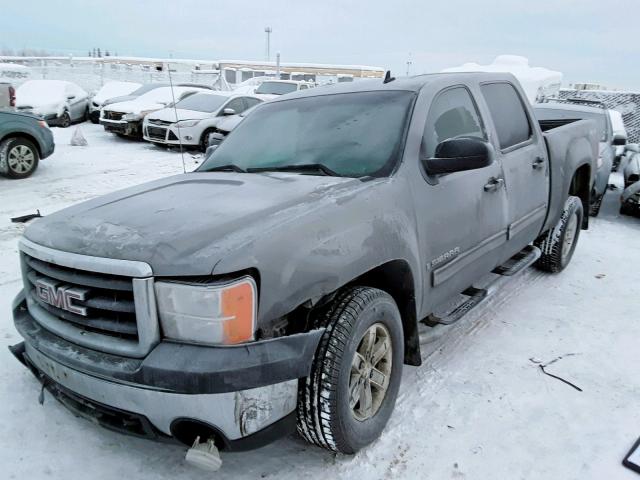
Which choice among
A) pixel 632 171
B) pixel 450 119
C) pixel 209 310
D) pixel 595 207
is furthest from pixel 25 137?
pixel 632 171

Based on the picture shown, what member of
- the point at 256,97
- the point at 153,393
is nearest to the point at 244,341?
the point at 153,393

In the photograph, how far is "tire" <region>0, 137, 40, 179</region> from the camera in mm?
8523

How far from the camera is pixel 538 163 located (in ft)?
13.8

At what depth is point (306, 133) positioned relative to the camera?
332 centimetres

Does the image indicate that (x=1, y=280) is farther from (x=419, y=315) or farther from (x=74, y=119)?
(x=74, y=119)

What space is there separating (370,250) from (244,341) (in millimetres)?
778

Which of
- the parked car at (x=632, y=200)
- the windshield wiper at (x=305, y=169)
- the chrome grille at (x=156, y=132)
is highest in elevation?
the windshield wiper at (x=305, y=169)

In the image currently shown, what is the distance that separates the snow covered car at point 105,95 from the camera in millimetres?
16703

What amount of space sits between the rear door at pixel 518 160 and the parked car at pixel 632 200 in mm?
4170

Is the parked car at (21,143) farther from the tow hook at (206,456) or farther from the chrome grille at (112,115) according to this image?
the tow hook at (206,456)

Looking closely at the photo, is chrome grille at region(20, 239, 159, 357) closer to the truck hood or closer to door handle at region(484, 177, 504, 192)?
the truck hood

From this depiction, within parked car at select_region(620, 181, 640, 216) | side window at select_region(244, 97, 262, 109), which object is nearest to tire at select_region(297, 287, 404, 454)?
parked car at select_region(620, 181, 640, 216)

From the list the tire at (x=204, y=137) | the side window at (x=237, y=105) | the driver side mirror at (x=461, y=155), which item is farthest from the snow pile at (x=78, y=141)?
the driver side mirror at (x=461, y=155)

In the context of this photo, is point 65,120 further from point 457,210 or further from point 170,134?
point 457,210
